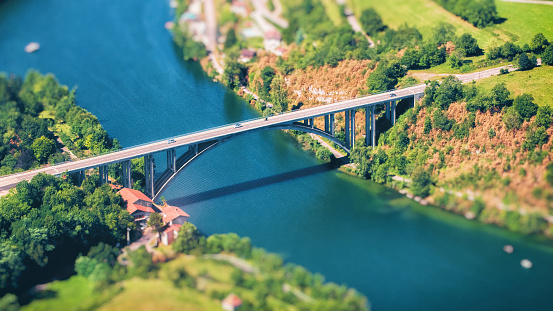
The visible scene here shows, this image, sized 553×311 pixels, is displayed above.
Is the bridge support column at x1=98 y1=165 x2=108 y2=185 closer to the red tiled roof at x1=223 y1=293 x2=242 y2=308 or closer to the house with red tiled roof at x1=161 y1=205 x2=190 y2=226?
the house with red tiled roof at x1=161 y1=205 x2=190 y2=226

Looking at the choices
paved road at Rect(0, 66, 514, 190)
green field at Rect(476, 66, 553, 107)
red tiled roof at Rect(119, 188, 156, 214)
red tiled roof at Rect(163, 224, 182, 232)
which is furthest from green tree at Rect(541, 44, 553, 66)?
red tiled roof at Rect(119, 188, 156, 214)

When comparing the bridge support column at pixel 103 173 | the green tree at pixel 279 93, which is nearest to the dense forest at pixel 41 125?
the bridge support column at pixel 103 173

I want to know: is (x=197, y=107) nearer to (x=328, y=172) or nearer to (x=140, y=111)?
(x=140, y=111)

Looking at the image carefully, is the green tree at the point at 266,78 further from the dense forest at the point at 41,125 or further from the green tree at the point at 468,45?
the green tree at the point at 468,45

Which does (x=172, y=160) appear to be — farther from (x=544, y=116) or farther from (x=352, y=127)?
(x=544, y=116)

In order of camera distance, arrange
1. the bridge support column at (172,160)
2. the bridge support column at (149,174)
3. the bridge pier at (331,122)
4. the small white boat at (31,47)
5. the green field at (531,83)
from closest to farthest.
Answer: the bridge support column at (149,174) → the bridge support column at (172,160) → the bridge pier at (331,122) → the green field at (531,83) → the small white boat at (31,47)

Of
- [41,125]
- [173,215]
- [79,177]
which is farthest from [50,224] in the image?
[41,125]

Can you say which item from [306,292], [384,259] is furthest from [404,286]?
[306,292]
